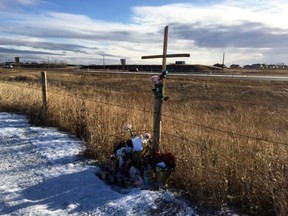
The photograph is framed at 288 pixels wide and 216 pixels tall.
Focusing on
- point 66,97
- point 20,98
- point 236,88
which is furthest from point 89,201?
point 236,88

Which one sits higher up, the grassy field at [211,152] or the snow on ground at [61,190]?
the grassy field at [211,152]

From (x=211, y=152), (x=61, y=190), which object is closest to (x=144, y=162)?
(x=211, y=152)

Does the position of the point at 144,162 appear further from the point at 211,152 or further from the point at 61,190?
the point at 61,190

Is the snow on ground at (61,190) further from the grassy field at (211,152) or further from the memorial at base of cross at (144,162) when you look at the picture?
the grassy field at (211,152)

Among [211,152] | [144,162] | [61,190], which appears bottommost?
[61,190]

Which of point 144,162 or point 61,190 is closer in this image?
point 61,190

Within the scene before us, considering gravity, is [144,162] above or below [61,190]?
above

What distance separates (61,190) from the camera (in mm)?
5402

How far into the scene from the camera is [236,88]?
31.0m

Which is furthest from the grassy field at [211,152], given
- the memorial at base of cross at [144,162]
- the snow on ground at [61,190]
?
the snow on ground at [61,190]

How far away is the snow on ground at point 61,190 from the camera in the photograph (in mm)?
4789

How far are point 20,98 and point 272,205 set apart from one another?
393 inches

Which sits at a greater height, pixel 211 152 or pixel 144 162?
pixel 211 152

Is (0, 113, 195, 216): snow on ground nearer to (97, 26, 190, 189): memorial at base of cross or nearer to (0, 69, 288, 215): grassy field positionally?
(97, 26, 190, 189): memorial at base of cross
